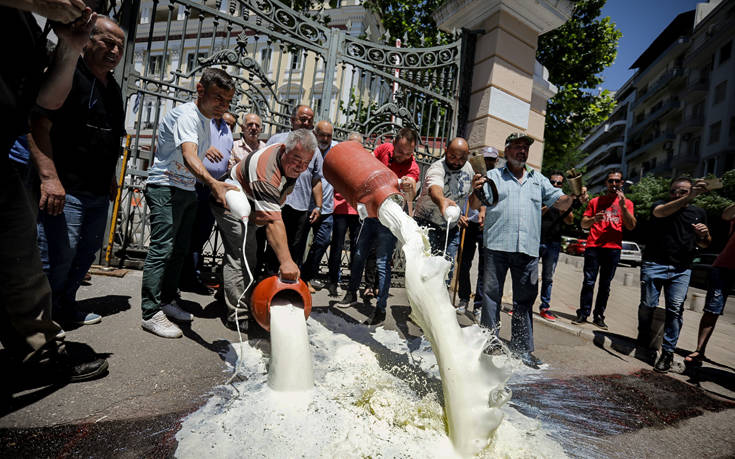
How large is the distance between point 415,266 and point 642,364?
321 cm

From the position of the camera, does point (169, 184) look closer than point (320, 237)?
Yes

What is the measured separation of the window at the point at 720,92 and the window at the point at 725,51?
74.5 inches

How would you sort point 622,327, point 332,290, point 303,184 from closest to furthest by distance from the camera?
1. point 303,184
2. point 332,290
3. point 622,327

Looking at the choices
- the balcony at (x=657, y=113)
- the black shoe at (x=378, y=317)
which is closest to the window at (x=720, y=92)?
the balcony at (x=657, y=113)

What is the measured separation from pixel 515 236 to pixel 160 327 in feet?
9.75

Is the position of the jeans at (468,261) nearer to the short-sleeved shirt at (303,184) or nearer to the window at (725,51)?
the short-sleeved shirt at (303,184)

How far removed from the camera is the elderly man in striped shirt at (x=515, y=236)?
3291mm

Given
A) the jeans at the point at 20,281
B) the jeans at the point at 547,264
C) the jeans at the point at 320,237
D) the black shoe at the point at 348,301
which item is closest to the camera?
the jeans at the point at 20,281

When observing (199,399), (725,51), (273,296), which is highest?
(725,51)

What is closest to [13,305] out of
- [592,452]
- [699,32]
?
[592,452]

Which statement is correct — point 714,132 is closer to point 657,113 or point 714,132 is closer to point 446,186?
point 657,113

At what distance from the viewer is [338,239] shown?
4.79 metres

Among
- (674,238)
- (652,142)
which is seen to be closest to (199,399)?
(674,238)

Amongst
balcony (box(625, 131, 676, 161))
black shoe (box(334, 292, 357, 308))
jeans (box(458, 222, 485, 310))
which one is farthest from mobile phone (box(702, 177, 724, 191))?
balcony (box(625, 131, 676, 161))
